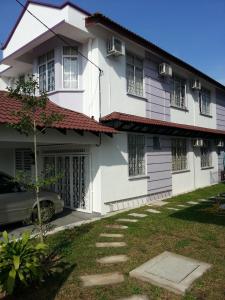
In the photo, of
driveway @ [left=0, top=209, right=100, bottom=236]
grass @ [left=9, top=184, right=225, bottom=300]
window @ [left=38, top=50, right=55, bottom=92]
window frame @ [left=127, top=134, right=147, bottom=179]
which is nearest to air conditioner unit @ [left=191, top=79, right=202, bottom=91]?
window frame @ [left=127, top=134, right=147, bottom=179]

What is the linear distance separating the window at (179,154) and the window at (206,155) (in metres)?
2.37

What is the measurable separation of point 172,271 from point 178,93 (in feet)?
36.6

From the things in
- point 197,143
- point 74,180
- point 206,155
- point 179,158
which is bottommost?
point 74,180

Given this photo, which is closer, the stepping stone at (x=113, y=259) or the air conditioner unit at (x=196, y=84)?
the stepping stone at (x=113, y=259)

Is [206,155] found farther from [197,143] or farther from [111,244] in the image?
[111,244]

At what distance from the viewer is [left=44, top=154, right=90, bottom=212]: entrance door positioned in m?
10.1

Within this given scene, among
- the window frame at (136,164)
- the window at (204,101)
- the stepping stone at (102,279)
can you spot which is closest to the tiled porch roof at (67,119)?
the window frame at (136,164)

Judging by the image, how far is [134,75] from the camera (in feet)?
37.4

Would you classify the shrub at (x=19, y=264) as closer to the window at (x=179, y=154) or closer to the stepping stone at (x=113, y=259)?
the stepping stone at (x=113, y=259)

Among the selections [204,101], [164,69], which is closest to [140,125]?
[164,69]

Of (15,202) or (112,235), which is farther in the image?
(15,202)

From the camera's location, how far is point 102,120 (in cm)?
962

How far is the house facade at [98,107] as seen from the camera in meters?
9.43

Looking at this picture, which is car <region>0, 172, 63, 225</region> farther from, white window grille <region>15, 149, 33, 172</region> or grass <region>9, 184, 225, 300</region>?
white window grille <region>15, 149, 33, 172</region>
